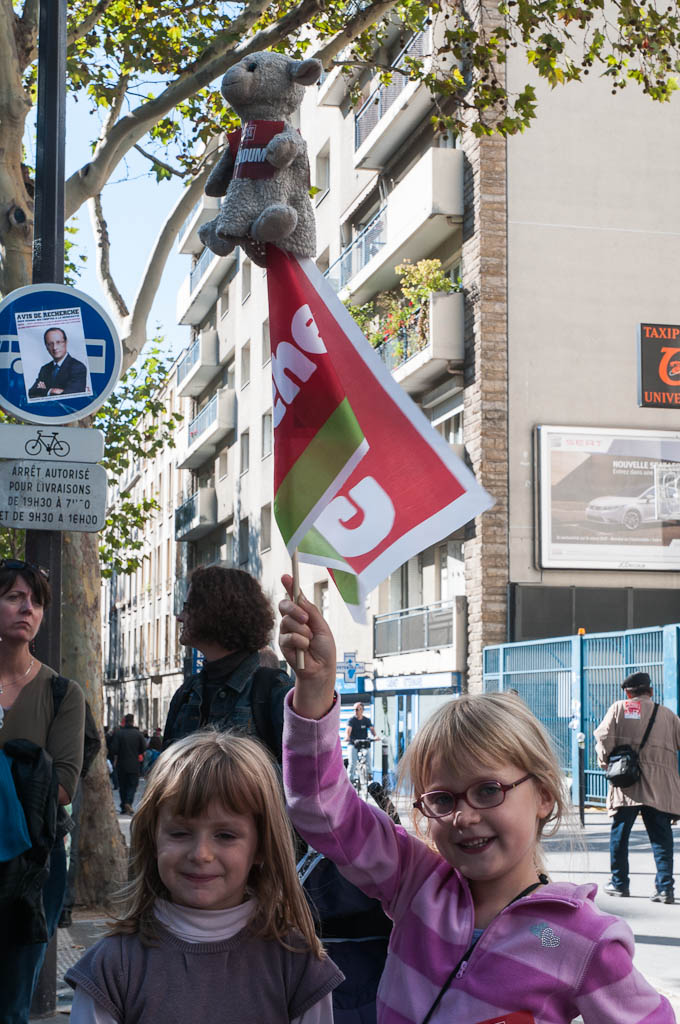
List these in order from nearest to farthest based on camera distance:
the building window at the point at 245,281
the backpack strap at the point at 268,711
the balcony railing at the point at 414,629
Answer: the backpack strap at the point at 268,711, the balcony railing at the point at 414,629, the building window at the point at 245,281

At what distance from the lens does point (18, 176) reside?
995 centimetres

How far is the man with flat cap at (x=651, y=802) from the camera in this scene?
1066cm

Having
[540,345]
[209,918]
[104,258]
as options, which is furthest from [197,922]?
[540,345]

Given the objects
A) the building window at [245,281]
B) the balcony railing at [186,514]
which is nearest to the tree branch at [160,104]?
the building window at [245,281]

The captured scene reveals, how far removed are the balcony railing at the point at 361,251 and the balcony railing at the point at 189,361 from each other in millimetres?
16004

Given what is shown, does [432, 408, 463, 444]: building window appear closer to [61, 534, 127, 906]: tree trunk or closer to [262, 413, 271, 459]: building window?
[262, 413, 271, 459]: building window

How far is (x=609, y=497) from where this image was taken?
24.8 meters

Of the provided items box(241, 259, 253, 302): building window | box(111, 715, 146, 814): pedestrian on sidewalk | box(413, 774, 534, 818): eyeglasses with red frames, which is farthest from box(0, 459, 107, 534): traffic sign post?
box(241, 259, 253, 302): building window

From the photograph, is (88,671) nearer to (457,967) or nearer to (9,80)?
(9,80)

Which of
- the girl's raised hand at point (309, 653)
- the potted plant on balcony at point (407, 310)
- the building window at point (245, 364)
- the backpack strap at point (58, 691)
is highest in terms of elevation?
the building window at point (245, 364)

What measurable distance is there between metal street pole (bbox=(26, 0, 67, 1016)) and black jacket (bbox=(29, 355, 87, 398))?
2.06 feet

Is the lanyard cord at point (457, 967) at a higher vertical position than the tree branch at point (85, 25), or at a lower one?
lower

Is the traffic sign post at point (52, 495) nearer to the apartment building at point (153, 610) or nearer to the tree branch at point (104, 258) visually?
the tree branch at point (104, 258)

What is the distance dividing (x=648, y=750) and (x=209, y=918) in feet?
29.5
